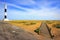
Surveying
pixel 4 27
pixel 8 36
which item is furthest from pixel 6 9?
pixel 8 36

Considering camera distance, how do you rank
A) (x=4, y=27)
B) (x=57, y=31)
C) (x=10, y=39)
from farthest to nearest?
(x=57, y=31)
(x=4, y=27)
(x=10, y=39)

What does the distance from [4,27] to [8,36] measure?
88.9 inches

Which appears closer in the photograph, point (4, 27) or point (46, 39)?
point (46, 39)

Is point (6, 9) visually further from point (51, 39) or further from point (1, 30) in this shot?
point (51, 39)

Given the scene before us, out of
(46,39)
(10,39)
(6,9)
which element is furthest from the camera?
(6,9)

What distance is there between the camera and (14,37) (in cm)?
1014

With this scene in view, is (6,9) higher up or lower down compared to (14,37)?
higher up

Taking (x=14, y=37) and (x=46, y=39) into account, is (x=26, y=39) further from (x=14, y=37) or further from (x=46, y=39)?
(x=46, y=39)

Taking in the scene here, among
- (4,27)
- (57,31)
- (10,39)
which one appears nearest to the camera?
(10,39)

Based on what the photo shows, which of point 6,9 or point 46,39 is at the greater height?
point 6,9

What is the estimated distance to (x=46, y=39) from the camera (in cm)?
1112

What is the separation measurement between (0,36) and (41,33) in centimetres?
384

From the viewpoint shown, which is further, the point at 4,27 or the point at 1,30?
the point at 4,27

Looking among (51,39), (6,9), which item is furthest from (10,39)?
(6,9)
